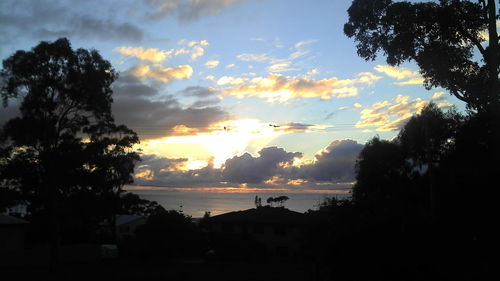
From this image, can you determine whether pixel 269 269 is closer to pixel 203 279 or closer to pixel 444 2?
pixel 203 279

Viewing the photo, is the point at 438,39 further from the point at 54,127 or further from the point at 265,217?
the point at 265,217

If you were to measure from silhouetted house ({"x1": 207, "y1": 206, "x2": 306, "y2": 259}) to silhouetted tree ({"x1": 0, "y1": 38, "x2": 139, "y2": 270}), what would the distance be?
70.2 ft

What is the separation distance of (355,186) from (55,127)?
2383cm

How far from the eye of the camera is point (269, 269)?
3800 centimetres

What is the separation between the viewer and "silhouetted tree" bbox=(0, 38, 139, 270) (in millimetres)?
27297

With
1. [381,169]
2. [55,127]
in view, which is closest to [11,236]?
[55,127]

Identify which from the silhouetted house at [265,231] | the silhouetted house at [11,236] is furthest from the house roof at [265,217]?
the silhouetted house at [11,236]

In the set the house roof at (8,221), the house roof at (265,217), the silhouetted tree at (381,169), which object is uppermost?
the silhouetted tree at (381,169)

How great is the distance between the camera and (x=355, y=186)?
37625 mm

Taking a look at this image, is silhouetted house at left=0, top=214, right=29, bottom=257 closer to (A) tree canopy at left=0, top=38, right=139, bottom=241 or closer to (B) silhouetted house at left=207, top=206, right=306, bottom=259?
(A) tree canopy at left=0, top=38, right=139, bottom=241

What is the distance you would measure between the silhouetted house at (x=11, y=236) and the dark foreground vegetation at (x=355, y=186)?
0.29m

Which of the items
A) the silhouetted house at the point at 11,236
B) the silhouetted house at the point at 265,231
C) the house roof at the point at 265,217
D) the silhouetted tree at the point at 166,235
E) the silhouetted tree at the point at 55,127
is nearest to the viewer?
the silhouetted tree at the point at 55,127

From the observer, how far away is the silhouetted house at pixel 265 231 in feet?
155

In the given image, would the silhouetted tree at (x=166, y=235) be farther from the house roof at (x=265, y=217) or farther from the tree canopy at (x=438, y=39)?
the tree canopy at (x=438, y=39)
